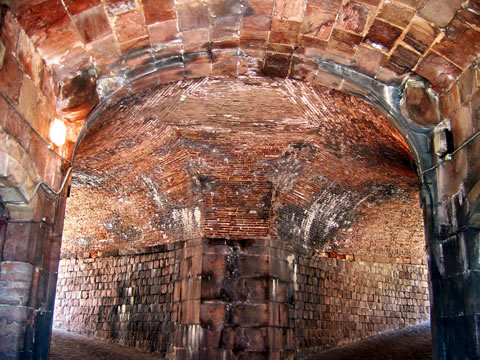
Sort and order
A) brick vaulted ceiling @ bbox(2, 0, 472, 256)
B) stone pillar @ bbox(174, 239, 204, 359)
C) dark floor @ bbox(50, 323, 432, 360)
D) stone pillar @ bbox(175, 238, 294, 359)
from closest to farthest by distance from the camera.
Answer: brick vaulted ceiling @ bbox(2, 0, 472, 256), stone pillar @ bbox(175, 238, 294, 359), stone pillar @ bbox(174, 239, 204, 359), dark floor @ bbox(50, 323, 432, 360)

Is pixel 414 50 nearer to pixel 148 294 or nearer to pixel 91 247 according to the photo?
pixel 148 294

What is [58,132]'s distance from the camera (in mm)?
4703

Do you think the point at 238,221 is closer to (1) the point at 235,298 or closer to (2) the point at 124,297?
(1) the point at 235,298

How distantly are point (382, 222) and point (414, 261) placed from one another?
5.57 ft

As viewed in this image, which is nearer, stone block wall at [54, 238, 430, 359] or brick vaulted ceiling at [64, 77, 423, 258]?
brick vaulted ceiling at [64, 77, 423, 258]

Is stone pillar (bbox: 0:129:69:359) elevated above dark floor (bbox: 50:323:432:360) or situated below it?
above

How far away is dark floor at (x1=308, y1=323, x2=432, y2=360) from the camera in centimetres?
798

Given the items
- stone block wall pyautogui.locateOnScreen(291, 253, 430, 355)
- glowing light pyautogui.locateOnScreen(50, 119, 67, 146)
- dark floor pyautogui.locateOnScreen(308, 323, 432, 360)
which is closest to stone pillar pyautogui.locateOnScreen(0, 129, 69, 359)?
glowing light pyautogui.locateOnScreen(50, 119, 67, 146)

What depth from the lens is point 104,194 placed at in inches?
332

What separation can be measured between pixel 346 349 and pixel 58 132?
6395 millimetres

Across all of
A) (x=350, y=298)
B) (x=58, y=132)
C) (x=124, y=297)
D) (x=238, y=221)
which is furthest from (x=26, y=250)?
(x=350, y=298)

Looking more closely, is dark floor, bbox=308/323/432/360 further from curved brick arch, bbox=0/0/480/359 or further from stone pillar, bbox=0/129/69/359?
stone pillar, bbox=0/129/69/359

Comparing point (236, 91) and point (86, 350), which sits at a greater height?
point (236, 91)

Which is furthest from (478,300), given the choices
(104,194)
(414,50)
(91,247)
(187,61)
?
(91,247)
